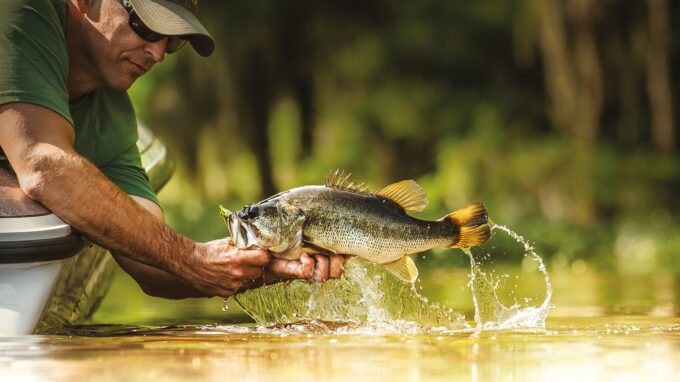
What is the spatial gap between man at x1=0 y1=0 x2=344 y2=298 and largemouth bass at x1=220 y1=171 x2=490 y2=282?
136 millimetres

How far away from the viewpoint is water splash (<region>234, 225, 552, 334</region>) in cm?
477

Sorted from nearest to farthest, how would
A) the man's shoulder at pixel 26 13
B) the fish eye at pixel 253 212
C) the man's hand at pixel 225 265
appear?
the man's shoulder at pixel 26 13, the fish eye at pixel 253 212, the man's hand at pixel 225 265

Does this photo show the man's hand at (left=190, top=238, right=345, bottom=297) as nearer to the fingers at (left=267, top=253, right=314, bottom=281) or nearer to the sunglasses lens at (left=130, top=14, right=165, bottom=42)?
the fingers at (left=267, top=253, right=314, bottom=281)

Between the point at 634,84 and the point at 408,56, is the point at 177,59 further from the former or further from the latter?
the point at 634,84

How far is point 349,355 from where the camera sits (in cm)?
337

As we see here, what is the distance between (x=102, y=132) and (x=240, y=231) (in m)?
1.10

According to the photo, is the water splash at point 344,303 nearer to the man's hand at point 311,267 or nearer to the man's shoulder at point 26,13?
the man's hand at point 311,267

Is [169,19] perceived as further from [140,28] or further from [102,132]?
[102,132]

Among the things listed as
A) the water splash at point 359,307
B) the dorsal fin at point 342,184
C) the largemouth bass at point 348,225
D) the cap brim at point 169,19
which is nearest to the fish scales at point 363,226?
the largemouth bass at point 348,225

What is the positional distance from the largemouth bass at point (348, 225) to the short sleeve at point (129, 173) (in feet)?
2.75

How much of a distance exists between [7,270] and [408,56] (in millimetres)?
19672

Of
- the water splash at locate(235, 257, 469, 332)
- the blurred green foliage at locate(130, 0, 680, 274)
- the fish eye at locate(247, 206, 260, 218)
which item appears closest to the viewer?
the fish eye at locate(247, 206, 260, 218)

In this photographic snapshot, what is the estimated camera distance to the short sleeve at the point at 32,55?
4.00 metres

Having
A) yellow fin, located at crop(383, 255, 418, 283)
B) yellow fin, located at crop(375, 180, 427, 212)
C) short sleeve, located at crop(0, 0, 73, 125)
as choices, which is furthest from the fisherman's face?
yellow fin, located at crop(383, 255, 418, 283)
